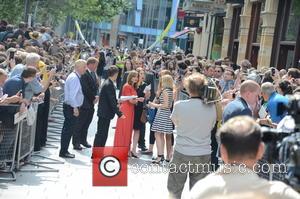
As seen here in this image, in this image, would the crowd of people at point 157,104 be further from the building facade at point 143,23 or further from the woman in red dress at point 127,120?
the building facade at point 143,23

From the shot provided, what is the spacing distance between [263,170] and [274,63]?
45.8 feet

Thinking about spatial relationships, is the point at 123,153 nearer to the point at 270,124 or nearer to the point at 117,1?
the point at 270,124

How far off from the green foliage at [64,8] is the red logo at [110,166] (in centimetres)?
2162

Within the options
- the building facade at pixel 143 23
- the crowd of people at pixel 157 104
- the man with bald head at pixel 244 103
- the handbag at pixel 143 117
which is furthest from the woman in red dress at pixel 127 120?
the building facade at pixel 143 23

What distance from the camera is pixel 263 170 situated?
805cm

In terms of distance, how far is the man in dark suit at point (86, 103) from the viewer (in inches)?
480

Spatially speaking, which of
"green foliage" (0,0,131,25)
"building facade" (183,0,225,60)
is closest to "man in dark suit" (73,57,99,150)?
"building facade" (183,0,225,60)

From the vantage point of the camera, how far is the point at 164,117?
1157 cm

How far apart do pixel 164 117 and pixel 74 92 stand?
5.48 ft

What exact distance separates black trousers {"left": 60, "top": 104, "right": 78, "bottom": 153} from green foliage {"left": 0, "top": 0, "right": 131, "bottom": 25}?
21.4 meters

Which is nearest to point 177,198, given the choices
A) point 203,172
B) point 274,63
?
point 203,172

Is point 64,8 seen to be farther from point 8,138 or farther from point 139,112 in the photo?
point 8,138

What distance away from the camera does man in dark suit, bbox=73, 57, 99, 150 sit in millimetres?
12195

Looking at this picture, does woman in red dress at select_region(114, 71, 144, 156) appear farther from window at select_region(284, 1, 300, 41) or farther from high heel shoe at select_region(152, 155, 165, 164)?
window at select_region(284, 1, 300, 41)
